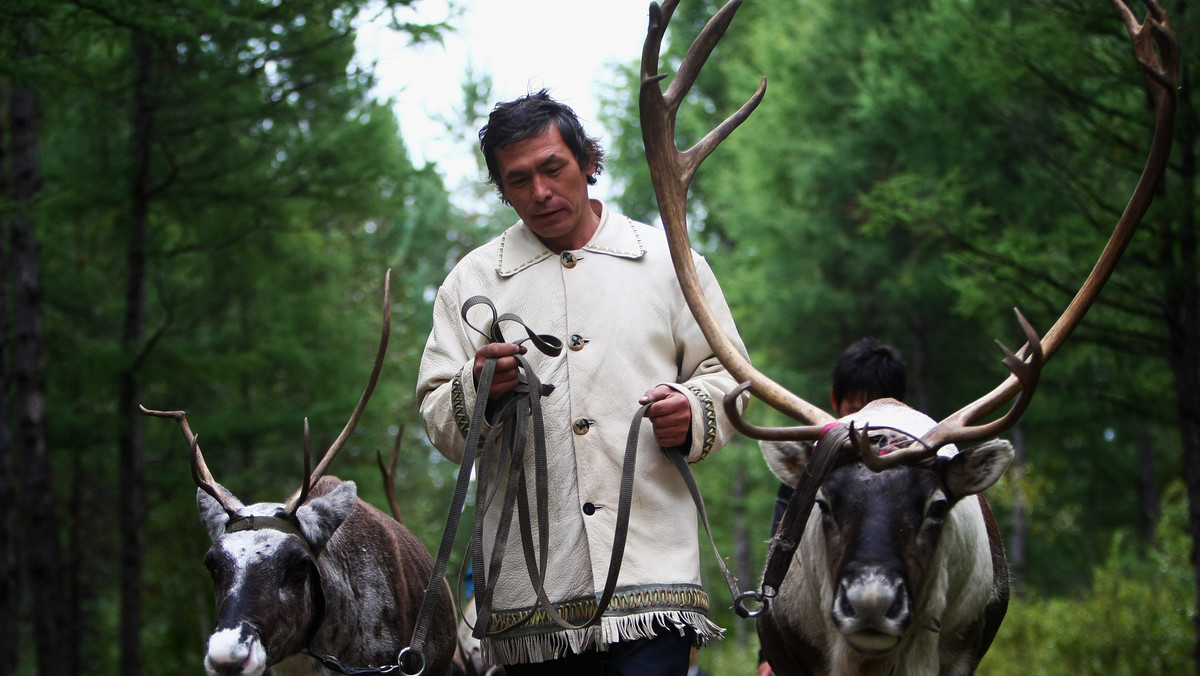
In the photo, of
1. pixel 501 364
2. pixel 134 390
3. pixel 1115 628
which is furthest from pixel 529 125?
pixel 1115 628

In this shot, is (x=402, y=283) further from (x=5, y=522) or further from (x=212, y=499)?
(x=212, y=499)

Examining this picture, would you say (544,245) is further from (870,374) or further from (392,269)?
(392,269)

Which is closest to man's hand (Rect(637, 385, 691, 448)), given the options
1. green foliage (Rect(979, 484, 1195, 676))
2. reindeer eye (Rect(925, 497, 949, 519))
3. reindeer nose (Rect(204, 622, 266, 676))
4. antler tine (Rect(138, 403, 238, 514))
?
reindeer eye (Rect(925, 497, 949, 519))

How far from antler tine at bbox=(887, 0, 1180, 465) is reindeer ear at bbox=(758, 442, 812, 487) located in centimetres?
41

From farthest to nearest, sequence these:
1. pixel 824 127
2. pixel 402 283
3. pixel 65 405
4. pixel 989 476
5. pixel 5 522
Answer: pixel 402 283
pixel 824 127
pixel 65 405
pixel 5 522
pixel 989 476

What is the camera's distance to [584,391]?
382 cm

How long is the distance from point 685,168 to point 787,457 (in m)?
1.22

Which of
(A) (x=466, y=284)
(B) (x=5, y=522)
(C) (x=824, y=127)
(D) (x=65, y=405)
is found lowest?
(B) (x=5, y=522)

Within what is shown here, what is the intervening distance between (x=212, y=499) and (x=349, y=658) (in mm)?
791

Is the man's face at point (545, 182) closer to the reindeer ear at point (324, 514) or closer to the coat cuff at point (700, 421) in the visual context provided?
the coat cuff at point (700, 421)

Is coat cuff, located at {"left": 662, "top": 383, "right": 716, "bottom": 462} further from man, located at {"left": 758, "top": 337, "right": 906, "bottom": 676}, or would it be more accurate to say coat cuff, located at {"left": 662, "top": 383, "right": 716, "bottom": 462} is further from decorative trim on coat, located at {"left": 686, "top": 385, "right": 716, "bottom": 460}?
man, located at {"left": 758, "top": 337, "right": 906, "bottom": 676}

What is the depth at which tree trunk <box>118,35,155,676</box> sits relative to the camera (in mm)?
10414

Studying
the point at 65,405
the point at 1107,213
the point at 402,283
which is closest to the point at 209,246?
the point at 65,405

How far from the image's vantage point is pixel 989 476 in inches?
131
